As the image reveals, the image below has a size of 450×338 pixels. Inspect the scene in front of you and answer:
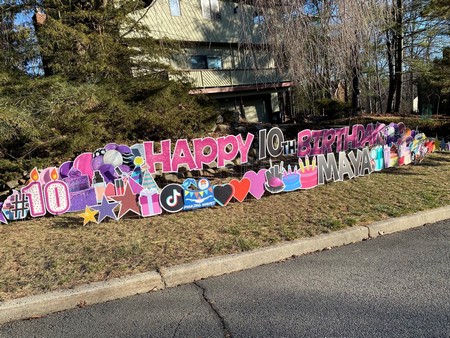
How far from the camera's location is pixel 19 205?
600 cm

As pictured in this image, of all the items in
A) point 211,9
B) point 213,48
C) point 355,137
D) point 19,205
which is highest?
point 211,9

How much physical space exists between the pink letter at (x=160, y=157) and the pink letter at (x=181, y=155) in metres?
0.12

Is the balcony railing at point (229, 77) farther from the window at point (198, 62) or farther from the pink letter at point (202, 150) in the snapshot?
the pink letter at point (202, 150)

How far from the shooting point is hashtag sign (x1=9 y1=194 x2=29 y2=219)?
597 centimetres

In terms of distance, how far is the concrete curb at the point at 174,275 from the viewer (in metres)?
3.41

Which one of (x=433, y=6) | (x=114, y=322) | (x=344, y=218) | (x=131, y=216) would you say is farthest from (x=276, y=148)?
(x=433, y=6)

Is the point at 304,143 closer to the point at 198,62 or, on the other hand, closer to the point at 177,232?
the point at 177,232

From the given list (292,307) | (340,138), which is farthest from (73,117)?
(340,138)

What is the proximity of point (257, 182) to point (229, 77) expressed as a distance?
15135mm

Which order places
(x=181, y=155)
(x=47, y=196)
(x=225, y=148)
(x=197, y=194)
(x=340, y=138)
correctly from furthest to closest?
(x=340, y=138) < (x=225, y=148) < (x=181, y=155) < (x=197, y=194) < (x=47, y=196)

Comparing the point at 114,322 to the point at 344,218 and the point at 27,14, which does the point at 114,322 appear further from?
the point at 27,14

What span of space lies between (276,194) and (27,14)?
22.9 ft

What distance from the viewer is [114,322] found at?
322cm

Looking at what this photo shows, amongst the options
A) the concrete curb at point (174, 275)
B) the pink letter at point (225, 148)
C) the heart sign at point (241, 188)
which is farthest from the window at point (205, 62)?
the concrete curb at point (174, 275)
